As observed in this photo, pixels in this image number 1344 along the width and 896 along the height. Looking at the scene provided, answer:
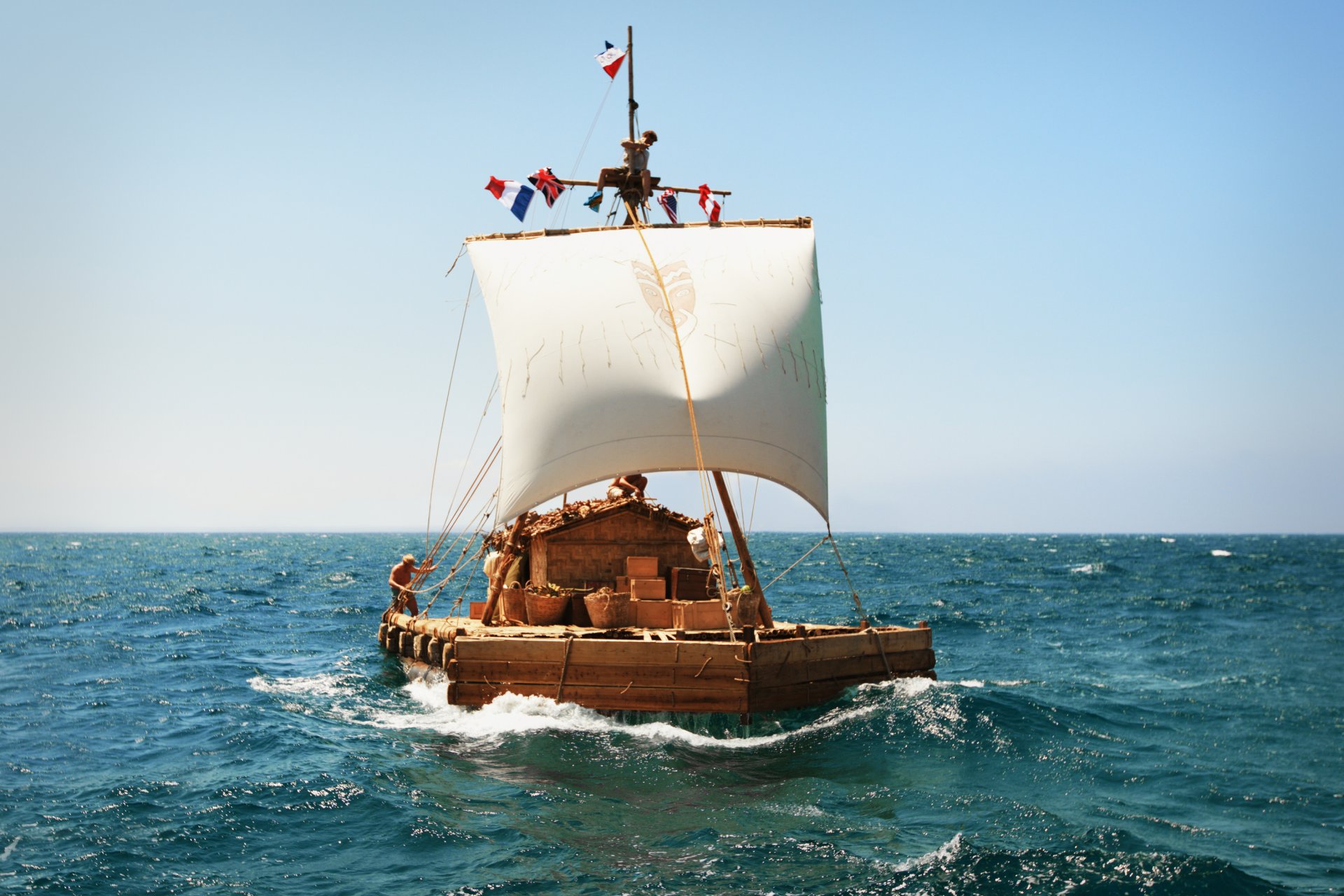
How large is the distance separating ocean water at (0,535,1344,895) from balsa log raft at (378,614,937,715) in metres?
0.32

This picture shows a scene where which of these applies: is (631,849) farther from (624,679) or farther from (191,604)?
(191,604)

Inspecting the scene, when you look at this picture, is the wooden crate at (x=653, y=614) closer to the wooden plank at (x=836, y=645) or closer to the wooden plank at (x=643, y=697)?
the wooden plank at (x=643, y=697)

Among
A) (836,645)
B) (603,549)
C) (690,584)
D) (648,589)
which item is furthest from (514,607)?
(836,645)

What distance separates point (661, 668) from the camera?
1474 centimetres

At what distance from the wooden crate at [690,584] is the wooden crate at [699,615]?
1425mm

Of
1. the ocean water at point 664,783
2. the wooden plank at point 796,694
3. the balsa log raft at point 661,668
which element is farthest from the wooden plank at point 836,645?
the ocean water at point 664,783

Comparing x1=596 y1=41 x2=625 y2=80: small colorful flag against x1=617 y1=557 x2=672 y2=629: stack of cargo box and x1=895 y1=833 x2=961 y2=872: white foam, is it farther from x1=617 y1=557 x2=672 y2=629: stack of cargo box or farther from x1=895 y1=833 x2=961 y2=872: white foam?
x1=895 y1=833 x2=961 y2=872: white foam

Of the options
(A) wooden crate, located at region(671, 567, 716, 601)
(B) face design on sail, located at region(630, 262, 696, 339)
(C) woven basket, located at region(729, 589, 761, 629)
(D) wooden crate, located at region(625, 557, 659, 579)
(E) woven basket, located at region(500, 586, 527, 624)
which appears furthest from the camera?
(B) face design on sail, located at region(630, 262, 696, 339)

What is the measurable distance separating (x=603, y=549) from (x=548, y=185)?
980 centimetres

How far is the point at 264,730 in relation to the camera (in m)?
16.1

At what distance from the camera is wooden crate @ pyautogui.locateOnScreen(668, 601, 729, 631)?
55.8ft

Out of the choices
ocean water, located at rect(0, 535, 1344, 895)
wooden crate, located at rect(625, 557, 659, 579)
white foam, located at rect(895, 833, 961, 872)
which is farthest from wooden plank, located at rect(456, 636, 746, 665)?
white foam, located at rect(895, 833, 961, 872)

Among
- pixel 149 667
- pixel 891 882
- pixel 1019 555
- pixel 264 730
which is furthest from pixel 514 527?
pixel 1019 555

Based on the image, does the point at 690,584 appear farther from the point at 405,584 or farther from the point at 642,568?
the point at 405,584
